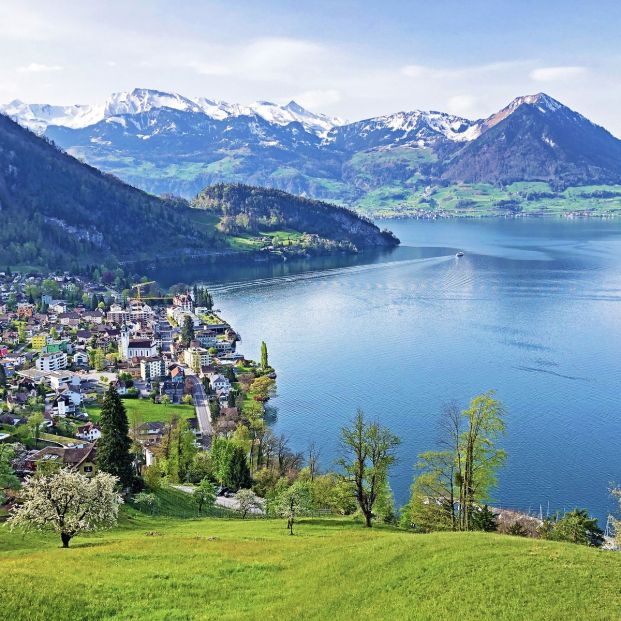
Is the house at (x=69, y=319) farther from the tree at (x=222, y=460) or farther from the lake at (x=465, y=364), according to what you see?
the tree at (x=222, y=460)

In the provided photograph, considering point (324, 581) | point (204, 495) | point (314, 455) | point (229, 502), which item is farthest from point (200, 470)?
point (324, 581)

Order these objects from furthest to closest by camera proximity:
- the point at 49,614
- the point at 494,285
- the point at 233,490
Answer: the point at 494,285 < the point at 233,490 < the point at 49,614

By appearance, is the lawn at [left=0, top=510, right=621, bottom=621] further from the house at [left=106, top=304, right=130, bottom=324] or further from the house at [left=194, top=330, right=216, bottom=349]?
the house at [left=106, top=304, right=130, bottom=324]

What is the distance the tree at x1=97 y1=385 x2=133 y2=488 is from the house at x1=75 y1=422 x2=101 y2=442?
88.5 ft

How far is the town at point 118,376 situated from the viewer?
70000mm

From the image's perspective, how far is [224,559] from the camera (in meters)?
26.4

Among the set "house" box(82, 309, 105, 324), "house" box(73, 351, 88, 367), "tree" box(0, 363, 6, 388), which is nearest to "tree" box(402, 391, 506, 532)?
"tree" box(0, 363, 6, 388)

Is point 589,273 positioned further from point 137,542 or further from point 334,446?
point 137,542

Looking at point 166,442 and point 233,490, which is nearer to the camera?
point 233,490

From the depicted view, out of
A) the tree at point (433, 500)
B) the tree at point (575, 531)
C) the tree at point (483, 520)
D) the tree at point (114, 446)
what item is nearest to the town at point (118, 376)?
the tree at point (114, 446)

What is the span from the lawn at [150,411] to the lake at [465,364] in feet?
43.4

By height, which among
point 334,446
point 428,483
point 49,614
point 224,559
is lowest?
point 334,446

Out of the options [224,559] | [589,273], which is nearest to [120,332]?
[224,559]

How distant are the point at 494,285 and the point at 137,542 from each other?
161 meters
